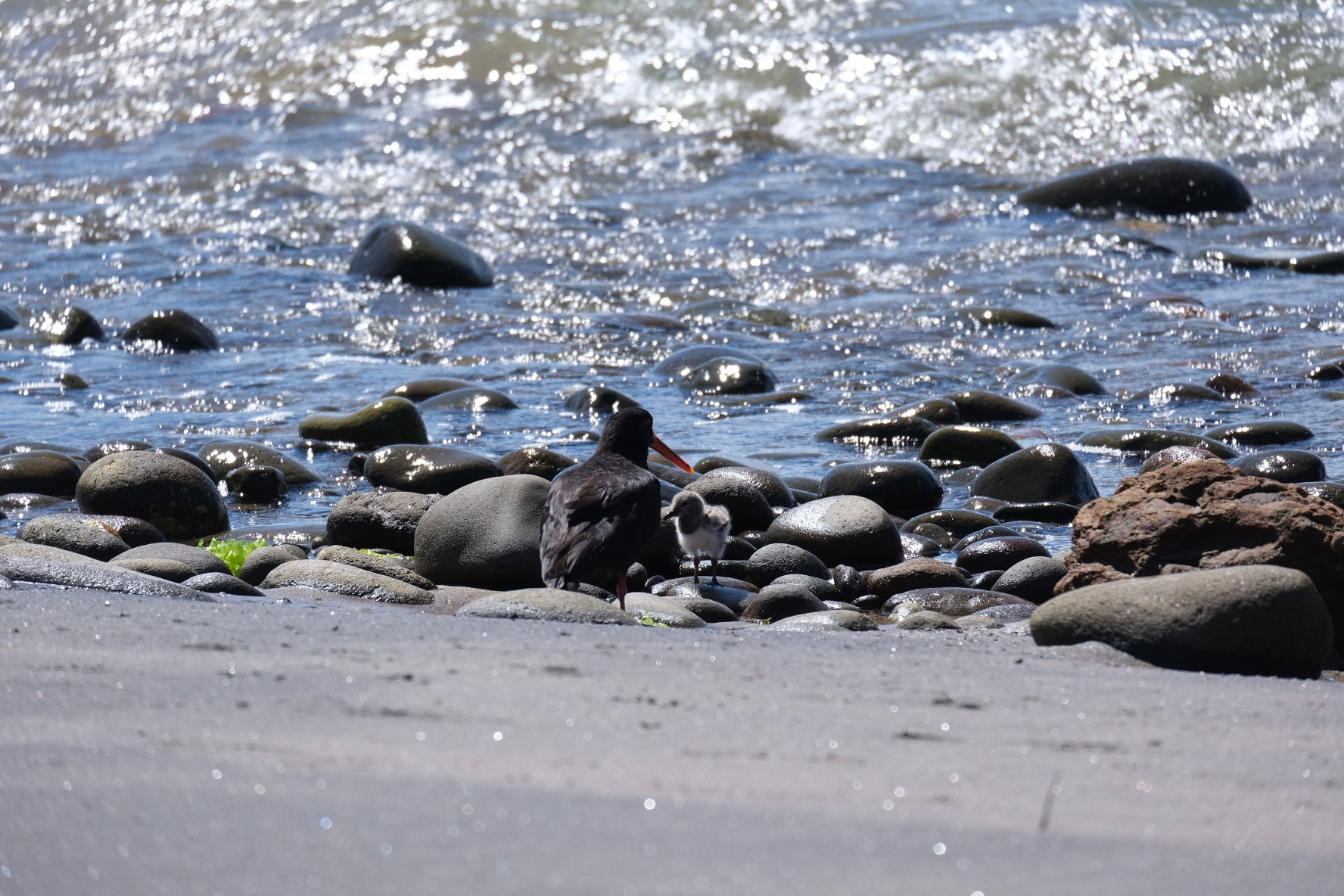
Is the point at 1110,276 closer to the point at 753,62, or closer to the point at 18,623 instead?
the point at 753,62

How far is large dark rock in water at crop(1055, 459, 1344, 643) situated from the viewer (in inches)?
152

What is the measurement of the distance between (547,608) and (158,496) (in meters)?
2.72

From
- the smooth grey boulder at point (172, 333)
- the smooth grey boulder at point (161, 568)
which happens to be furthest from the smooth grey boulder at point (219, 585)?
the smooth grey boulder at point (172, 333)

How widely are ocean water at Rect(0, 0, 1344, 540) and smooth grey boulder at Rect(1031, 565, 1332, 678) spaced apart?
309 centimetres


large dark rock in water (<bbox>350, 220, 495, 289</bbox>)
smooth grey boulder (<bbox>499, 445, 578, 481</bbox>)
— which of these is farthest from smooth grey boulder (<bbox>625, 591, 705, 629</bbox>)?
large dark rock in water (<bbox>350, 220, 495, 289</bbox>)

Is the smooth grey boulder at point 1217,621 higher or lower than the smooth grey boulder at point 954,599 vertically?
higher

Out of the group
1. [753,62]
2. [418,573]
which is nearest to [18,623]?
[418,573]

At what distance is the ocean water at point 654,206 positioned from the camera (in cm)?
834

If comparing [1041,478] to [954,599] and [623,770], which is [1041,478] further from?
[623,770]

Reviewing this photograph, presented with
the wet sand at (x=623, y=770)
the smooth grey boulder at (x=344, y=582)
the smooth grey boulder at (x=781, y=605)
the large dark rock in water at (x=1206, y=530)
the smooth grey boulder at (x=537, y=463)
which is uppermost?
Result: the wet sand at (x=623, y=770)

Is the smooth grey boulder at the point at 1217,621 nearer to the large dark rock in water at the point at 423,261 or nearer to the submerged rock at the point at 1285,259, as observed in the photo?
the submerged rock at the point at 1285,259

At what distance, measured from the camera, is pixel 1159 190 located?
488 inches

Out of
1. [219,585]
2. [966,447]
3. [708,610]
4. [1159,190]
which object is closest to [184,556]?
[219,585]

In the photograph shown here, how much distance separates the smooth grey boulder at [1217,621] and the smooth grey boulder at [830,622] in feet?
3.22
